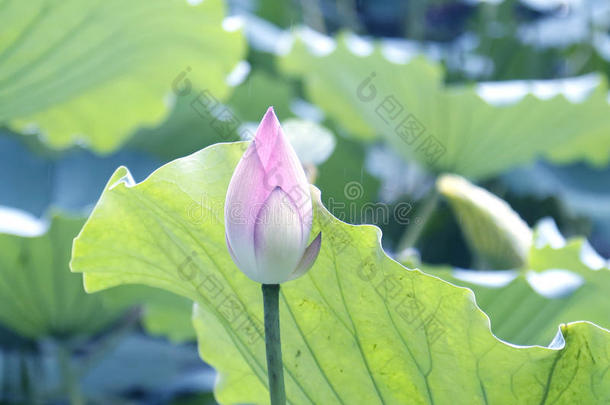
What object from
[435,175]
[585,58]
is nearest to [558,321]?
[435,175]

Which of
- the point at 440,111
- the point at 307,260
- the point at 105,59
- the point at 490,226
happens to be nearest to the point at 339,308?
the point at 307,260

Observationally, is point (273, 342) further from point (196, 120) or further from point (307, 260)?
point (196, 120)

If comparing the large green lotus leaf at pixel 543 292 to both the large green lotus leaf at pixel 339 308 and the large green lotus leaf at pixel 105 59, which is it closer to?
the large green lotus leaf at pixel 339 308

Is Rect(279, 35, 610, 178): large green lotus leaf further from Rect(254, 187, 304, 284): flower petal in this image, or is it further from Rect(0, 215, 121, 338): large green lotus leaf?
Rect(254, 187, 304, 284): flower petal

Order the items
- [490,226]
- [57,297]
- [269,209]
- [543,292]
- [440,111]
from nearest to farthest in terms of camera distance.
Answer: [269,209] → [543,292] → [490,226] → [57,297] → [440,111]

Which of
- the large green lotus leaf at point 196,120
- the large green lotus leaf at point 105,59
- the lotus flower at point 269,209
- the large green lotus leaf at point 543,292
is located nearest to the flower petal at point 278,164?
the lotus flower at point 269,209
